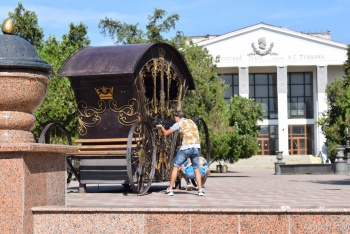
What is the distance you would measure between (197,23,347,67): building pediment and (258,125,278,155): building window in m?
7.96

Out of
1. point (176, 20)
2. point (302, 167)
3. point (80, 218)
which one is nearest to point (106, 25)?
point (176, 20)

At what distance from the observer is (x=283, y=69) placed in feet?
262

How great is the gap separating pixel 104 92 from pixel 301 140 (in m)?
69.3

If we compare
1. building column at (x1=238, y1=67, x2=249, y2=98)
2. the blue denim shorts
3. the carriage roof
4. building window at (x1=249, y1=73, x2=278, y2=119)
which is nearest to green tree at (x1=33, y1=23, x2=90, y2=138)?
the carriage roof

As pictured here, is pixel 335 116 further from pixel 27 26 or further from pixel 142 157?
pixel 142 157

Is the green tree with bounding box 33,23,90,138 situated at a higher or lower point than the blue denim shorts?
higher

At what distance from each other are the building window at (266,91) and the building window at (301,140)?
116 inches

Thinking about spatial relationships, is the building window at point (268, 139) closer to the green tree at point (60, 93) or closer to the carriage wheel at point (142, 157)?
the green tree at point (60, 93)

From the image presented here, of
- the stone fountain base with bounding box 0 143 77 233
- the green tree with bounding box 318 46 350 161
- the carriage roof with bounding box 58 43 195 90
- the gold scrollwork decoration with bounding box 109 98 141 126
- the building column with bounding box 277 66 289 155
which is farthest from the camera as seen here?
the building column with bounding box 277 66 289 155

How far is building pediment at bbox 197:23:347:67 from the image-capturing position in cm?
7944

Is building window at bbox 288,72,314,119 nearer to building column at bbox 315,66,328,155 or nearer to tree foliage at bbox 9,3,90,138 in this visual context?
building column at bbox 315,66,328,155

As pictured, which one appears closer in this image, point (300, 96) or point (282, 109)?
point (282, 109)

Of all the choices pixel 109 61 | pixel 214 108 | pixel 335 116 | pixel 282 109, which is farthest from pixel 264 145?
pixel 109 61

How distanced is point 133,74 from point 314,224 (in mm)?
7574
